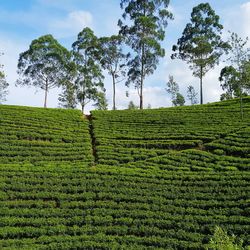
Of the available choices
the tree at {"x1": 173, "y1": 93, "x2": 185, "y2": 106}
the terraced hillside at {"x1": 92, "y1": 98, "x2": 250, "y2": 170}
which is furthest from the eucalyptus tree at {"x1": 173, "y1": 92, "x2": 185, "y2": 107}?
the terraced hillside at {"x1": 92, "y1": 98, "x2": 250, "y2": 170}

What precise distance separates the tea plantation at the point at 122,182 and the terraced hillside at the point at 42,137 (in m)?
0.09

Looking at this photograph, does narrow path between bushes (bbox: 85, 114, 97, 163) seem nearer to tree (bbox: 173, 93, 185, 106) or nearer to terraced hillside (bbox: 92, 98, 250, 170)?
terraced hillside (bbox: 92, 98, 250, 170)

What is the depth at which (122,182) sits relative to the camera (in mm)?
27359

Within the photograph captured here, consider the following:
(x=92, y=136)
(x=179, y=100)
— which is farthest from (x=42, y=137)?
(x=179, y=100)

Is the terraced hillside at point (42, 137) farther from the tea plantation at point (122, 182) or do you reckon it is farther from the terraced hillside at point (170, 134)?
the terraced hillside at point (170, 134)

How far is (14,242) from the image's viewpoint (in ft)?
69.6

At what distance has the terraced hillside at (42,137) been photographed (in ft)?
108

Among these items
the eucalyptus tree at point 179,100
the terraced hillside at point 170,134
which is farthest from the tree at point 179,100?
the terraced hillside at point 170,134

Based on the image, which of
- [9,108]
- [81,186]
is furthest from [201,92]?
[81,186]

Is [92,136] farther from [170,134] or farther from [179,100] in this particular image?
[179,100]

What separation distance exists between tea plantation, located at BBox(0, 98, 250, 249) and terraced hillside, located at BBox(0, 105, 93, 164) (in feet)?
0.29

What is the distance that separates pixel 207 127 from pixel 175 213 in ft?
57.7

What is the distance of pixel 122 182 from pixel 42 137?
12.1 m

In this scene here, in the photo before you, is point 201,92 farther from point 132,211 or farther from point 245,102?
point 132,211
